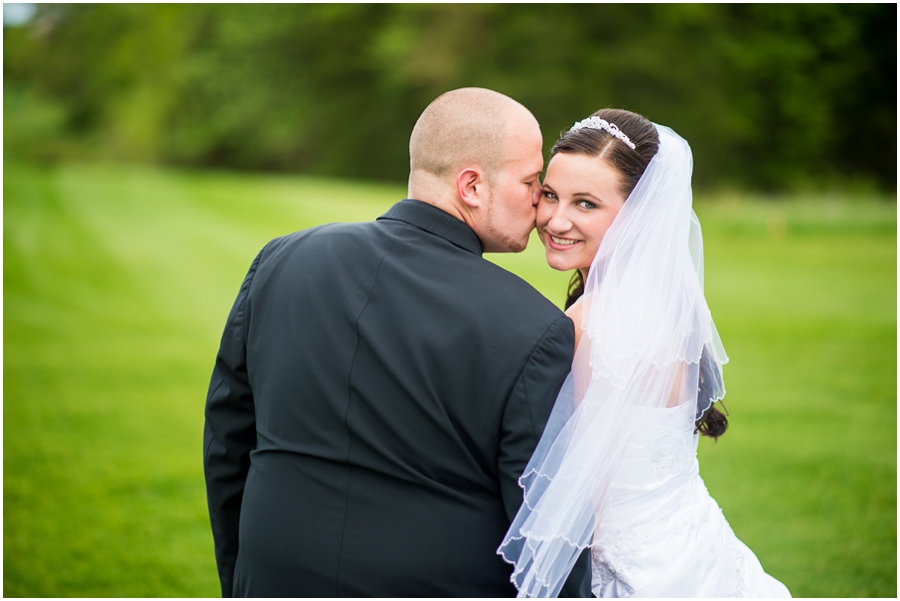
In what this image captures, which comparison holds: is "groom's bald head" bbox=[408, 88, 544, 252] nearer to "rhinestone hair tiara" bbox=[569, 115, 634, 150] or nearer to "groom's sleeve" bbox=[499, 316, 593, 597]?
"rhinestone hair tiara" bbox=[569, 115, 634, 150]

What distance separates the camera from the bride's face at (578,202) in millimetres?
2697

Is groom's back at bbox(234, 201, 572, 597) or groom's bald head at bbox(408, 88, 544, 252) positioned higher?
groom's bald head at bbox(408, 88, 544, 252)

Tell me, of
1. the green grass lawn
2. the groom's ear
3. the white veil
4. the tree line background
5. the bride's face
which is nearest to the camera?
the white veil

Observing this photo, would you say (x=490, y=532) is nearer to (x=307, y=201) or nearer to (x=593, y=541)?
(x=593, y=541)

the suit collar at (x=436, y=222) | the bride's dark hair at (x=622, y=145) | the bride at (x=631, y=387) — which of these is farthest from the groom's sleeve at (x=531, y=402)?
the bride's dark hair at (x=622, y=145)

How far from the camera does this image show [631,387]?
2.44 metres

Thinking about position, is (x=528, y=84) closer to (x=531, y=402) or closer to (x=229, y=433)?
(x=229, y=433)

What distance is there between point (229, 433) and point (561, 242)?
4.38 ft

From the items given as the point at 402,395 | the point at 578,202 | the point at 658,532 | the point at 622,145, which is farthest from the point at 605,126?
the point at 658,532

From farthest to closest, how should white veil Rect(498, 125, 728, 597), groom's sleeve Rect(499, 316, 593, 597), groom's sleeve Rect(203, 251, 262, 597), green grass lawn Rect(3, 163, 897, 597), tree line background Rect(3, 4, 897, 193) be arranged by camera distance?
tree line background Rect(3, 4, 897, 193) < green grass lawn Rect(3, 163, 897, 597) < groom's sleeve Rect(203, 251, 262, 597) < white veil Rect(498, 125, 728, 597) < groom's sleeve Rect(499, 316, 593, 597)

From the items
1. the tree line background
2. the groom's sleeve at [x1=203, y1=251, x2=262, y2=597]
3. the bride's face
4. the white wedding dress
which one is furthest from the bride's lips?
the tree line background

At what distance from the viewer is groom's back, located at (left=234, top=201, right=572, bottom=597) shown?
6.79ft

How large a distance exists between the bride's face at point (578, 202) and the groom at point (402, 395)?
0.39 m

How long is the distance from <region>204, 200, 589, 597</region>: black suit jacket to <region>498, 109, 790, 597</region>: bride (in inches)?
7.8
